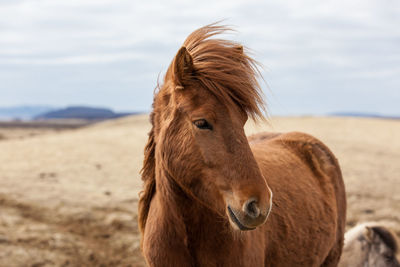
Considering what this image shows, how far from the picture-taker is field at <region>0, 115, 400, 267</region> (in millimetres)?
5676

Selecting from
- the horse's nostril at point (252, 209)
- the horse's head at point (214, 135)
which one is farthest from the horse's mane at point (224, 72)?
the horse's nostril at point (252, 209)

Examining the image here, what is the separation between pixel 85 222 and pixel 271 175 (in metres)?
4.32

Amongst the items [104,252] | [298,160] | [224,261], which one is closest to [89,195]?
[104,252]

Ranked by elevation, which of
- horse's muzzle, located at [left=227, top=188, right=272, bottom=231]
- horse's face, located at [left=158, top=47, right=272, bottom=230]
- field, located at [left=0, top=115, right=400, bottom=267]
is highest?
horse's face, located at [left=158, top=47, right=272, bottom=230]

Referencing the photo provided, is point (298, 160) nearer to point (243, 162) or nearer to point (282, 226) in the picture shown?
point (282, 226)

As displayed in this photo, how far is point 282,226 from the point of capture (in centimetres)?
316

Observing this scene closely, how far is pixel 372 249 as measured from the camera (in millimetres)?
5059

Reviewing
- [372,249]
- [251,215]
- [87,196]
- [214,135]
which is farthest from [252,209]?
[87,196]

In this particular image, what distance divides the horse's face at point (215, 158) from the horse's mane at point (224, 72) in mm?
61

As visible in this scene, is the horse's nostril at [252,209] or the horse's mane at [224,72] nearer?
the horse's nostril at [252,209]

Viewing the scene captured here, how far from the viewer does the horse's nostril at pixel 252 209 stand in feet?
6.77

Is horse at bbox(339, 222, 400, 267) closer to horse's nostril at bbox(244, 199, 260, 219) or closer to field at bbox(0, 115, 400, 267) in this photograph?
field at bbox(0, 115, 400, 267)

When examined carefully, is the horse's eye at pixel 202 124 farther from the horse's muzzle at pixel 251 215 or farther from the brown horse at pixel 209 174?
the horse's muzzle at pixel 251 215

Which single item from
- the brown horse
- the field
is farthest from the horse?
the brown horse
